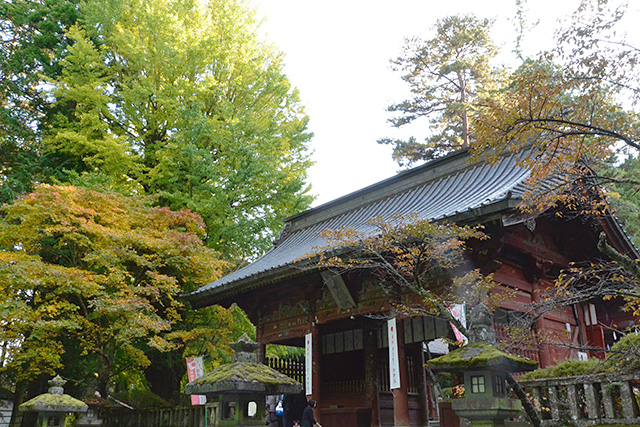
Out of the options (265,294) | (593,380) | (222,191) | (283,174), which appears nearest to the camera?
(593,380)

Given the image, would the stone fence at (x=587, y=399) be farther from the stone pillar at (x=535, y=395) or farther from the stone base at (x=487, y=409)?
the stone base at (x=487, y=409)

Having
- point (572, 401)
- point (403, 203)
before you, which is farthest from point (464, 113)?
point (572, 401)

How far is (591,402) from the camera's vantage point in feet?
18.4

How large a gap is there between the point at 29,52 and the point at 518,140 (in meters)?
21.1

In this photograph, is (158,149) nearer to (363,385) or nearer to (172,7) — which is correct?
(172,7)

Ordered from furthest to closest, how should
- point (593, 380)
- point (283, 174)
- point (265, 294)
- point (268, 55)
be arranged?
point (268, 55) < point (283, 174) < point (265, 294) < point (593, 380)

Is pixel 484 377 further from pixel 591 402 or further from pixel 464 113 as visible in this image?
pixel 464 113

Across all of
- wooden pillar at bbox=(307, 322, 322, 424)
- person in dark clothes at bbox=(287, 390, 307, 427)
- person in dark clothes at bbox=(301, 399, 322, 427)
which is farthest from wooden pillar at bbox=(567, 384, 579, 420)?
person in dark clothes at bbox=(287, 390, 307, 427)

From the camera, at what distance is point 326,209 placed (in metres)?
16.1

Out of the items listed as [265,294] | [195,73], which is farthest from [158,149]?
[265,294]

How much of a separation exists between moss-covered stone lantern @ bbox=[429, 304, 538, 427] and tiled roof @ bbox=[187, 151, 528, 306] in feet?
8.74

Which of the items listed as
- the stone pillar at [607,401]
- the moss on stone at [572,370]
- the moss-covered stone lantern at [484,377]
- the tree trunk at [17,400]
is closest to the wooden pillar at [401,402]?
the moss on stone at [572,370]

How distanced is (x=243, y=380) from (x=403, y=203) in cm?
756

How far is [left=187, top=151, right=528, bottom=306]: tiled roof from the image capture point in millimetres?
9641
